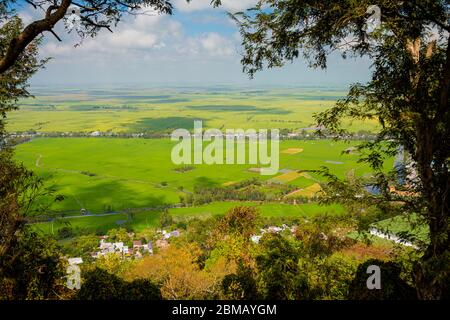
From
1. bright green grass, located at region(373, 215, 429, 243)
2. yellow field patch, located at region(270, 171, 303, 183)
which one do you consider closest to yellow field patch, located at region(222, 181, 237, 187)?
yellow field patch, located at region(270, 171, 303, 183)

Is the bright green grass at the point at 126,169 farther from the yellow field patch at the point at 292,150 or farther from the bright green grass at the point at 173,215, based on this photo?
the bright green grass at the point at 173,215

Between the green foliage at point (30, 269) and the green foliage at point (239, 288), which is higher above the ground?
the green foliage at point (30, 269)

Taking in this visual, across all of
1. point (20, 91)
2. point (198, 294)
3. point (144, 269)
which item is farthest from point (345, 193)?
point (144, 269)

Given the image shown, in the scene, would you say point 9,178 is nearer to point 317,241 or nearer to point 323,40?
point 323,40

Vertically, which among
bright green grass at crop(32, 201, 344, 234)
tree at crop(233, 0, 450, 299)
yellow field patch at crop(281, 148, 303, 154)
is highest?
tree at crop(233, 0, 450, 299)

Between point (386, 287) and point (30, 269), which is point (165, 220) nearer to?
point (30, 269)

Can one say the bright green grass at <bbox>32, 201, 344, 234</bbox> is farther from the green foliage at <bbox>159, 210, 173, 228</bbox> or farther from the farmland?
the green foliage at <bbox>159, 210, 173, 228</bbox>

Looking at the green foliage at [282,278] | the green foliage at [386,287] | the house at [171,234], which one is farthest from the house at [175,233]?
the green foliage at [386,287]

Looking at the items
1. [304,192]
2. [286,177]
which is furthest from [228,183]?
[304,192]
